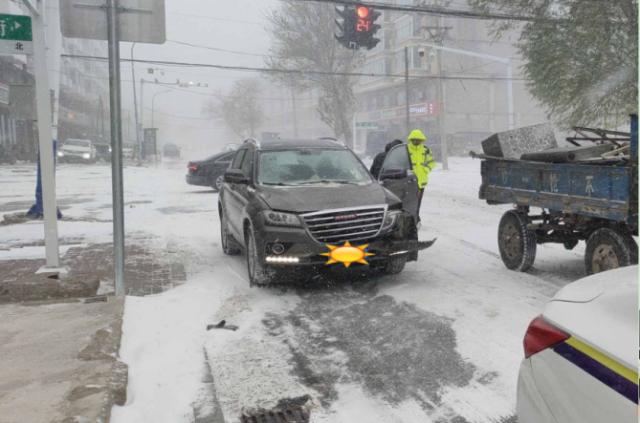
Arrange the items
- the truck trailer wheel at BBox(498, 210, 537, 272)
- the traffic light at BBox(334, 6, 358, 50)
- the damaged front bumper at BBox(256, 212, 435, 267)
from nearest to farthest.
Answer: the damaged front bumper at BBox(256, 212, 435, 267), the truck trailer wheel at BBox(498, 210, 537, 272), the traffic light at BBox(334, 6, 358, 50)

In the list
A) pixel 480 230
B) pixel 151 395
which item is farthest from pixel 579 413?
pixel 480 230

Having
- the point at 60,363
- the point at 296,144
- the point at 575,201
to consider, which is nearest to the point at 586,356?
the point at 60,363

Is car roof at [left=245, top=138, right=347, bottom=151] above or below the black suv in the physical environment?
above

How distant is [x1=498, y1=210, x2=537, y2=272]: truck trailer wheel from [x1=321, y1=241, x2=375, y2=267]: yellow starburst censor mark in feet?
7.40

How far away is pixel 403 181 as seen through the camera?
9.09 m

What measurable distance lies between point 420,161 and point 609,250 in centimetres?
480

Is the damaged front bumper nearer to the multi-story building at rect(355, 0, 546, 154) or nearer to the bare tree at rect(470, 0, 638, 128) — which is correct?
the bare tree at rect(470, 0, 638, 128)

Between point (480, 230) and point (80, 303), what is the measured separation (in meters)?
7.32

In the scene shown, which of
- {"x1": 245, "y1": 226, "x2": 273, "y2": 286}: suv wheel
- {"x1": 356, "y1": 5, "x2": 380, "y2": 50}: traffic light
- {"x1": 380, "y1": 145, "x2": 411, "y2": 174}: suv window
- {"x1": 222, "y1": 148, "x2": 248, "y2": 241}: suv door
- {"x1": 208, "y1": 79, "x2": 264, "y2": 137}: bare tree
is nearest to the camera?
{"x1": 245, "y1": 226, "x2": 273, "y2": 286}: suv wheel

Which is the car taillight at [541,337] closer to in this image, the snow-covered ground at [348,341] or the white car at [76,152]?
the snow-covered ground at [348,341]

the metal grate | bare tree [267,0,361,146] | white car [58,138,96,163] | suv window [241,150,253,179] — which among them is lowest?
the metal grate

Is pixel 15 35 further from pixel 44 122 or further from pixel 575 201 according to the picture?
pixel 575 201

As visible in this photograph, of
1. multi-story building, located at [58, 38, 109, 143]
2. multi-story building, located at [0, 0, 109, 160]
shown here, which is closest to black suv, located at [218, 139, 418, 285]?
multi-story building, located at [0, 0, 109, 160]

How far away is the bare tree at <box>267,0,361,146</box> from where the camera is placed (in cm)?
4050
